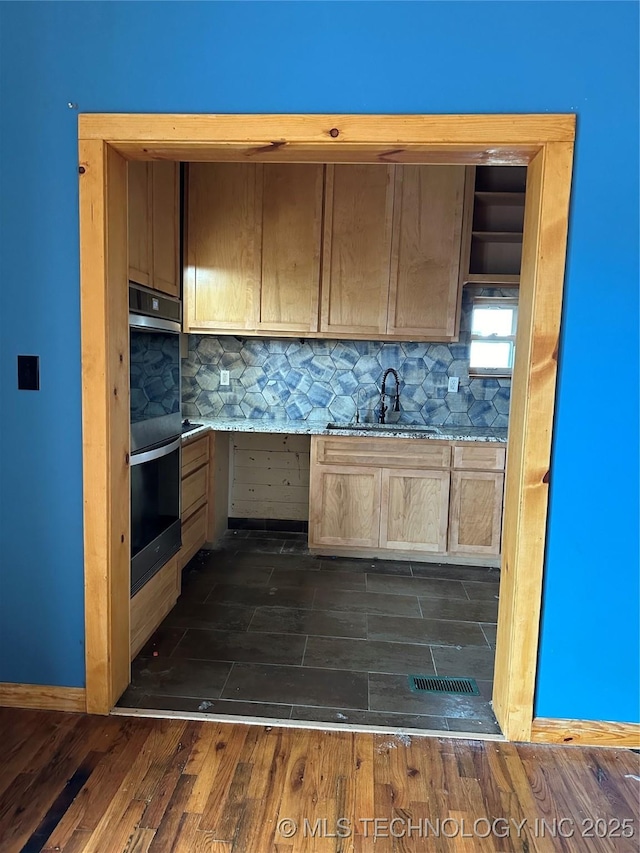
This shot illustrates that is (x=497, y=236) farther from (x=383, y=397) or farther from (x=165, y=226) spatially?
(x=165, y=226)

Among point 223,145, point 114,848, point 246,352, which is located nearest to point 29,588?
point 114,848

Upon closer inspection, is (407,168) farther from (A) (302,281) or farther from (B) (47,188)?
(B) (47,188)

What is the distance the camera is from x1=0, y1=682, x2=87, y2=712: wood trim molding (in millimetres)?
2012

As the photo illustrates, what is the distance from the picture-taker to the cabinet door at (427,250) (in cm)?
355

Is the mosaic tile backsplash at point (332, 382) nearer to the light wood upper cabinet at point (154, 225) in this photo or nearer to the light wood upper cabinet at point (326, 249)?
the light wood upper cabinet at point (326, 249)

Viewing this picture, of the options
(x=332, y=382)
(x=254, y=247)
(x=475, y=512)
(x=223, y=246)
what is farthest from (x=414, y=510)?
(x=223, y=246)

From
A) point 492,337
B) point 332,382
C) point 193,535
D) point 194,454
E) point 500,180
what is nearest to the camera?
point 194,454

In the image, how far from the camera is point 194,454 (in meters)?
3.35

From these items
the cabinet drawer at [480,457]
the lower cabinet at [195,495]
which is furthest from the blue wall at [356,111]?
the cabinet drawer at [480,457]

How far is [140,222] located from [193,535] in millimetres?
1877

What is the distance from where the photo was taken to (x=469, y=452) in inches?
137

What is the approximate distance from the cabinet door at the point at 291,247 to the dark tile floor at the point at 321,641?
1568 millimetres

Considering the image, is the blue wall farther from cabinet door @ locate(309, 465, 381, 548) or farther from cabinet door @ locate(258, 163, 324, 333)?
cabinet door @ locate(258, 163, 324, 333)

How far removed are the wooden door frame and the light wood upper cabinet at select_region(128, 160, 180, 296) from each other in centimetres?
25
